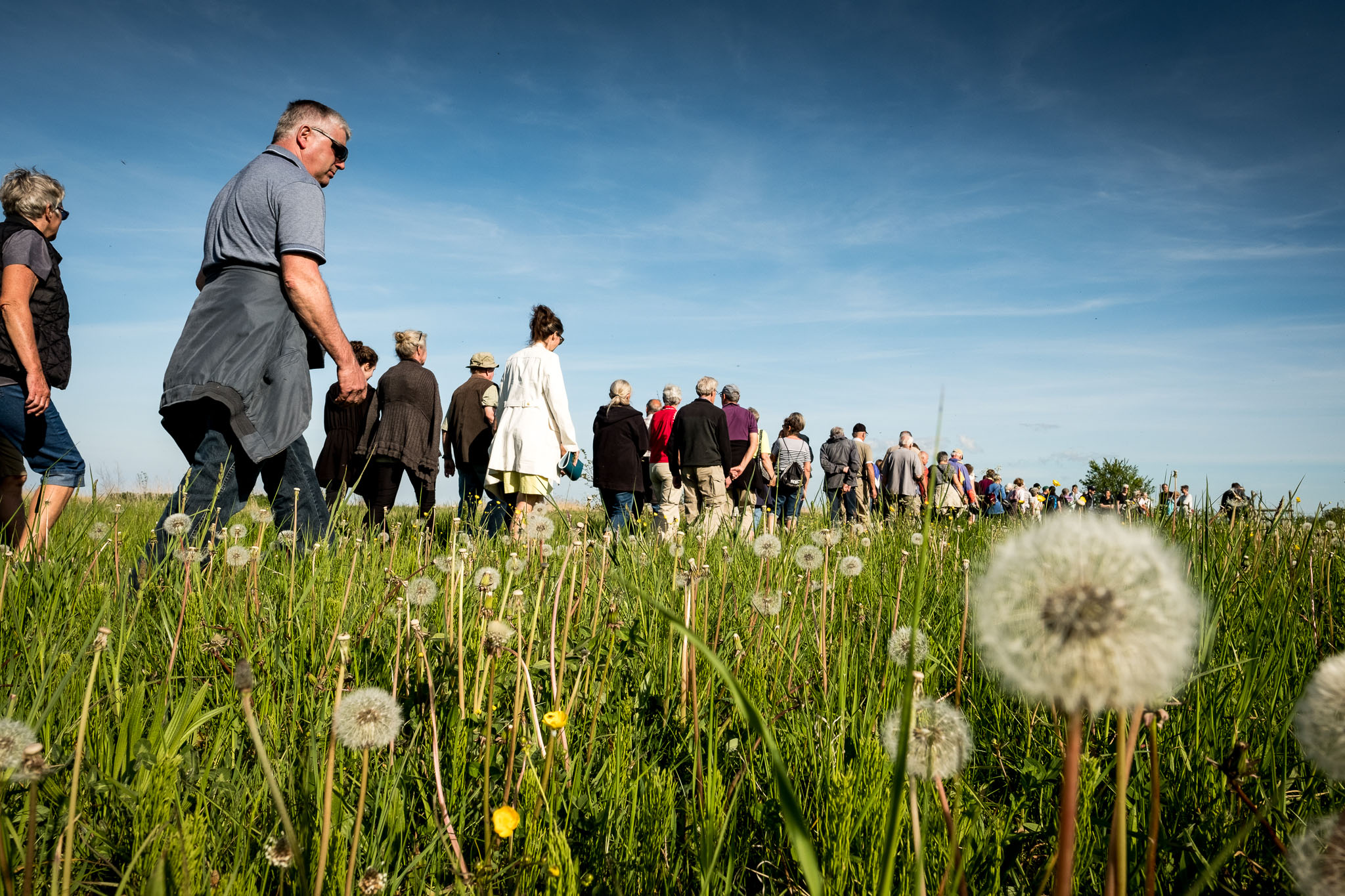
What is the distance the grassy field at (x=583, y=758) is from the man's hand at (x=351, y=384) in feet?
4.98

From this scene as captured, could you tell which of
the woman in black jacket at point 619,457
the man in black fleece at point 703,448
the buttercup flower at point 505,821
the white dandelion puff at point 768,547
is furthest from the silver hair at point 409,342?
the buttercup flower at point 505,821

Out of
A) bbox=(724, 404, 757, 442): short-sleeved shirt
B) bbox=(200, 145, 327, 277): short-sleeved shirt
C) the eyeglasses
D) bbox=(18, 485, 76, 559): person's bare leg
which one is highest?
the eyeglasses

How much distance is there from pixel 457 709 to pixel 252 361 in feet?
9.14

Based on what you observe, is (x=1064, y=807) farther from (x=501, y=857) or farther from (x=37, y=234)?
(x=37, y=234)

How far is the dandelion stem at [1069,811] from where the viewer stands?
2.14 feet

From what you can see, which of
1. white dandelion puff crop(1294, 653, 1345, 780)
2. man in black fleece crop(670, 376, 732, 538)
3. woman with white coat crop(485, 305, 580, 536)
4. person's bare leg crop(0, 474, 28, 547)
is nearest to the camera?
white dandelion puff crop(1294, 653, 1345, 780)

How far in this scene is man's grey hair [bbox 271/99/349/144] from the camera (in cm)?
425

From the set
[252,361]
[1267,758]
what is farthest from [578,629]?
[252,361]

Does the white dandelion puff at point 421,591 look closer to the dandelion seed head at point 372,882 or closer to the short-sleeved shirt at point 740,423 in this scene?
the dandelion seed head at point 372,882

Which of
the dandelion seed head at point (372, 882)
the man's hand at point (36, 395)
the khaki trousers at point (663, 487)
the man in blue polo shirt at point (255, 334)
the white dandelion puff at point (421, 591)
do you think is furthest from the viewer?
the khaki trousers at point (663, 487)

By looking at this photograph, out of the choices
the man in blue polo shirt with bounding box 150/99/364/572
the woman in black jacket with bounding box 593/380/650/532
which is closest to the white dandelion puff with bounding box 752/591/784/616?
the man in blue polo shirt with bounding box 150/99/364/572

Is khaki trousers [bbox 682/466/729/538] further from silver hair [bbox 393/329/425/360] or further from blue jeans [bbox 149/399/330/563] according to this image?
blue jeans [bbox 149/399/330/563]

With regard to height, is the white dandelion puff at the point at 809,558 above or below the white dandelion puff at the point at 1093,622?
below

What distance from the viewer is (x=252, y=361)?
3.87 metres
